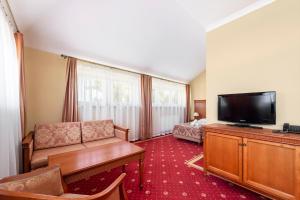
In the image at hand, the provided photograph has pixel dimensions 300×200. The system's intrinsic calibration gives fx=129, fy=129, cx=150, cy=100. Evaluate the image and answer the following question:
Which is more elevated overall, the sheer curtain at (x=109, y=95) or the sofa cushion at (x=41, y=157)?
the sheer curtain at (x=109, y=95)

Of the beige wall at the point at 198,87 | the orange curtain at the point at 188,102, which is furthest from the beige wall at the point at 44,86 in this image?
the beige wall at the point at 198,87

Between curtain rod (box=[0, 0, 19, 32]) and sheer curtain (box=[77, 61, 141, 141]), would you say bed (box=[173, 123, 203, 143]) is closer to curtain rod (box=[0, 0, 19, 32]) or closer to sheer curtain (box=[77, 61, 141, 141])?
sheer curtain (box=[77, 61, 141, 141])

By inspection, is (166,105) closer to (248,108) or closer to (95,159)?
(248,108)

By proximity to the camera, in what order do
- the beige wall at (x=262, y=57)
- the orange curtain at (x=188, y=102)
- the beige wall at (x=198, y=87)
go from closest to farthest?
the beige wall at (x=262, y=57) < the beige wall at (x=198, y=87) < the orange curtain at (x=188, y=102)

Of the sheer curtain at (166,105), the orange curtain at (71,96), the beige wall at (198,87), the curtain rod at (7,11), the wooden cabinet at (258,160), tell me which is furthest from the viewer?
the beige wall at (198,87)

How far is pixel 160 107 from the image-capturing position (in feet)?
17.1

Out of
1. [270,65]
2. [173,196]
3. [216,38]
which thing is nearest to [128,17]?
[216,38]

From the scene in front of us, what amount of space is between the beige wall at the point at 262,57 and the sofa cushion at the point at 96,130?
2.33 m

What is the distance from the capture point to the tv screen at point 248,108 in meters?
1.87

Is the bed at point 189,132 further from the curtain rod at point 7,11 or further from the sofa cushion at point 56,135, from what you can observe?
the curtain rod at point 7,11

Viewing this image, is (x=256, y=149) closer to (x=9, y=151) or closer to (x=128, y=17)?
(x=9, y=151)

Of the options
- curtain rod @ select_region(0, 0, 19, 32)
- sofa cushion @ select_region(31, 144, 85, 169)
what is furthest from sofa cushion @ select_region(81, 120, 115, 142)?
curtain rod @ select_region(0, 0, 19, 32)

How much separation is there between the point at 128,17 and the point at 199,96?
486cm

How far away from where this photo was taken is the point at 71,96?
9.82 ft
